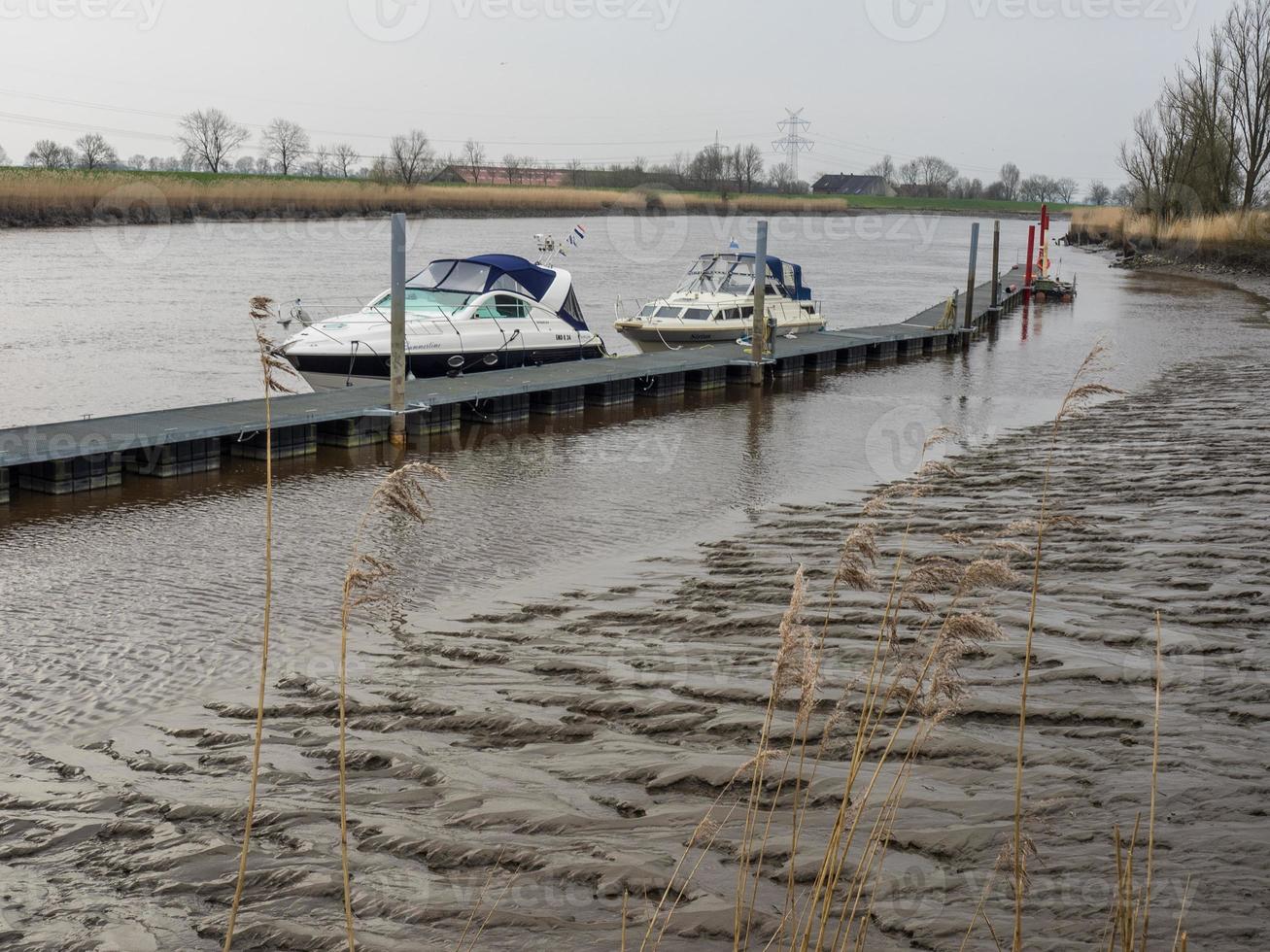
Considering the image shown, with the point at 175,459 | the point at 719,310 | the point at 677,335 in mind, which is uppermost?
the point at 719,310

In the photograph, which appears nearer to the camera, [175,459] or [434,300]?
[175,459]

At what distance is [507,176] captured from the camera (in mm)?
109875

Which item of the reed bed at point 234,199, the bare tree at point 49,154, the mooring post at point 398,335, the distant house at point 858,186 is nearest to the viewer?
the mooring post at point 398,335

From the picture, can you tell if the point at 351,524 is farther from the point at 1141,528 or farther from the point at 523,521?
the point at 1141,528

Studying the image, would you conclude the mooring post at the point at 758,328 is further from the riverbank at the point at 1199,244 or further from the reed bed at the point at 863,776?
the riverbank at the point at 1199,244

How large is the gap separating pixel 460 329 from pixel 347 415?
4.62m

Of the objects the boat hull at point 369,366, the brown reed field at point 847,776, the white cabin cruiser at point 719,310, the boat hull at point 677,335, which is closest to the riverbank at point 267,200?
the white cabin cruiser at point 719,310

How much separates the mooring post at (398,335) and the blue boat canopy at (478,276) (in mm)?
4911

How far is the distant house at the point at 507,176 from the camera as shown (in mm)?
107750

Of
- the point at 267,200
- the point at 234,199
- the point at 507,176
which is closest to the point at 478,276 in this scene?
the point at 267,200

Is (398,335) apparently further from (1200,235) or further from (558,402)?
(1200,235)

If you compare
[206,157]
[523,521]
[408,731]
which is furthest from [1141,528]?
[206,157]

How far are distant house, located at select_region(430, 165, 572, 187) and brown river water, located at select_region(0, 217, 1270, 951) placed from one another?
94180 mm

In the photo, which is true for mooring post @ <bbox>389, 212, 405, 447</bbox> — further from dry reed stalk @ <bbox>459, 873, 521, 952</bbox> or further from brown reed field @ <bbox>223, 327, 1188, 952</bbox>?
dry reed stalk @ <bbox>459, 873, 521, 952</bbox>
